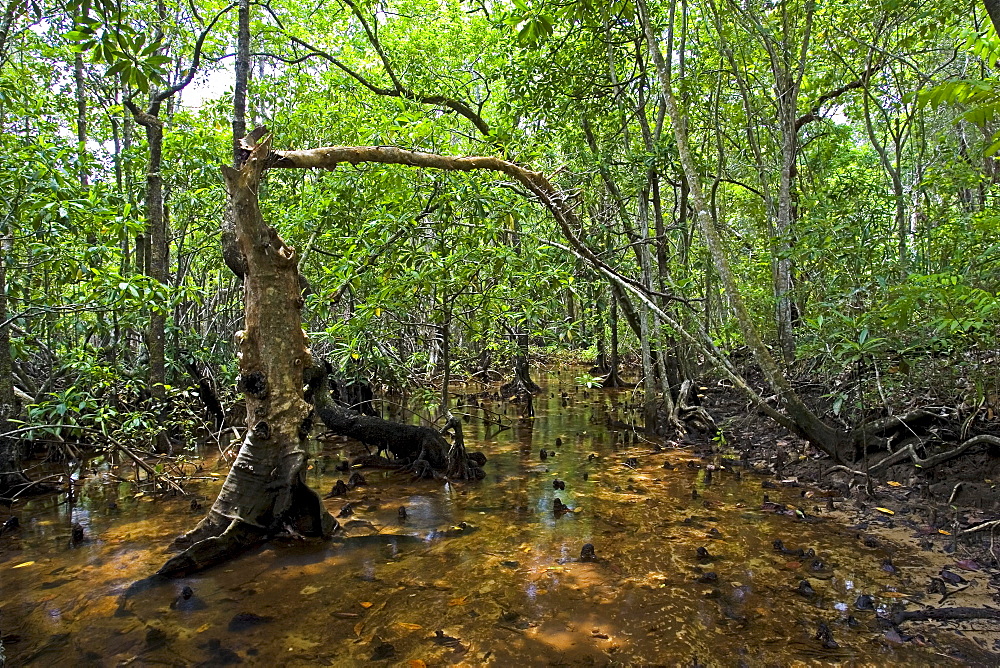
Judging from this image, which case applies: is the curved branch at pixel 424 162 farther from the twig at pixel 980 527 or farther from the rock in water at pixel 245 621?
the rock in water at pixel 245 621

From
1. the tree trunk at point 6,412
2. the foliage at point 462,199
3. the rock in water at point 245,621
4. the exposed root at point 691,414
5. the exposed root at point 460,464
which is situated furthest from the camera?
the exposed root at point 691,414

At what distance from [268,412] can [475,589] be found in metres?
2.24

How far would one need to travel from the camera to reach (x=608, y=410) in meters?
11.9

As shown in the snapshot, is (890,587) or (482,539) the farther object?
(482,539)

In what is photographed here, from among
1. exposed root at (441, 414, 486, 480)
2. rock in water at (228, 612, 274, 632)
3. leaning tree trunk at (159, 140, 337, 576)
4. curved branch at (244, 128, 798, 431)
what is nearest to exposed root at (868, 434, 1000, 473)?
curved branch at (244, 128, 798, 431)

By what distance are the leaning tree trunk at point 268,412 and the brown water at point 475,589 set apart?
278 mm

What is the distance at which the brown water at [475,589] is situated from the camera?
132 inches

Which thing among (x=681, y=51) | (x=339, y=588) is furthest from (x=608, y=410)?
(x=339, y=588)

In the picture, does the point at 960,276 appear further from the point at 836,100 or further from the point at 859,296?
the point at 836,100

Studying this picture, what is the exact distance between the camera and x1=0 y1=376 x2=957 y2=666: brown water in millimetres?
3348

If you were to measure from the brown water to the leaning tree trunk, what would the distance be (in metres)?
0.28

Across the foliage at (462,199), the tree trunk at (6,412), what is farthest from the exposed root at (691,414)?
the tree trunk at (6,412)

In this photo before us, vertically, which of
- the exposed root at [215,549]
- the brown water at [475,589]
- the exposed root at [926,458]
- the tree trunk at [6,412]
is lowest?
the brown water at [475,589]

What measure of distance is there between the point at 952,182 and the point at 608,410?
657cm
